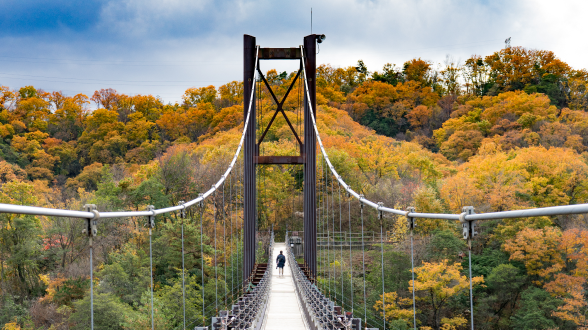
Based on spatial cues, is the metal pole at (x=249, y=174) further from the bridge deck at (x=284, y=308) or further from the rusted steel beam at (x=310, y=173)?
the rusted steel beam at (x=310, y=173)

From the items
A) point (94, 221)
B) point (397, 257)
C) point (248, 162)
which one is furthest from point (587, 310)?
point (94, 221)

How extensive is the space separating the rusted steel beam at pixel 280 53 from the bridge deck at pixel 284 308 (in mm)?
6161

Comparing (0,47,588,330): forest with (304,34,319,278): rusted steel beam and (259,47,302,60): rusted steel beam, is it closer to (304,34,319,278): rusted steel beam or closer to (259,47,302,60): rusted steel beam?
(304,34,319,278): rusted steel beam

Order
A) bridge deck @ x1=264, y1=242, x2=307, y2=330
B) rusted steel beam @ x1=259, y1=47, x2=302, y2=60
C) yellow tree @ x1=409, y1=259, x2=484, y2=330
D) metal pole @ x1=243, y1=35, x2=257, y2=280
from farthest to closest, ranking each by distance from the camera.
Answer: yellow tree @ x1=409, y1=259, x2=484, y2=330, rusted steel beam @ x1=259, y1=47, x2=302, y2=60, metal pole @ x1=243, y1=35, x2=257, y2=280, bridge deck @ x1=264, y1=242, x2=307, y2=330

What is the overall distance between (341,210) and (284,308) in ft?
55.2

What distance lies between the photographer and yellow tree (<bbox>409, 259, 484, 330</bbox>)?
1709 cm

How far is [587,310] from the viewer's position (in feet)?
45.7

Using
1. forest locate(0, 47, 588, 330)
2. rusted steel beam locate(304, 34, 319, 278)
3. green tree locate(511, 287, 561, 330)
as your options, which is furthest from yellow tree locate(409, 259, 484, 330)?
rusted steel beam locate(304, 34, 319, 278)

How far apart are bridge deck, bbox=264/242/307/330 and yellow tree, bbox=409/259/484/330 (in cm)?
714

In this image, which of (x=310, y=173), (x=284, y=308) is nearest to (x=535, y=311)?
(x=310, y=173)

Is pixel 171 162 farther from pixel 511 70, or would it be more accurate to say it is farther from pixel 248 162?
pixel 511 70

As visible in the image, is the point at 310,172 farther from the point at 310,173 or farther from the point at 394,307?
the point at 394,307

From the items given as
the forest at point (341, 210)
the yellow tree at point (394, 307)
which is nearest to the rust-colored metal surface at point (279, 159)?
the forest at point (341, 210)

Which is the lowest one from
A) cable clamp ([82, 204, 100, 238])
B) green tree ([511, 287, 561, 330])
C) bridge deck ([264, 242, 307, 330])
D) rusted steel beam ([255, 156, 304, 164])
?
green tree ([511, 287, 561, 330])
